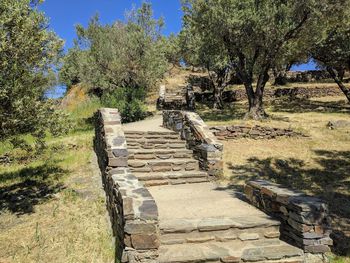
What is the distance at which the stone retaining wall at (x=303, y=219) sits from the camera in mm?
6598

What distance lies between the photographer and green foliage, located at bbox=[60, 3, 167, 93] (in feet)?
70.2

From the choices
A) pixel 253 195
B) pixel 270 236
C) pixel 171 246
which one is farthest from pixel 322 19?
pixel 171 246

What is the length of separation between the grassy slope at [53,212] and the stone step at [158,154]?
1.49m

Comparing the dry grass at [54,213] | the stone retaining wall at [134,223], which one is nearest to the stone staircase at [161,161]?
the dry grass at [54,213]

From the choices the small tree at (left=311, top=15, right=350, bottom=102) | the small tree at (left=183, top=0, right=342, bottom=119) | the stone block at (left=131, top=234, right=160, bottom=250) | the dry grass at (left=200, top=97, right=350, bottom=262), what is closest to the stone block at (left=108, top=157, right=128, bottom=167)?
the dry grass at (left=200, top=97, right=350, bottom=262)

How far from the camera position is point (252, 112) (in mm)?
20031

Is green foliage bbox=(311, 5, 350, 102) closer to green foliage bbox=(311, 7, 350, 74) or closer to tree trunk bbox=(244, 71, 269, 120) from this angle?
green foliage bbox=(311, 7, 350, 74)

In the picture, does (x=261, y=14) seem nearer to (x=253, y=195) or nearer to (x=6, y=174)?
(x=253, y=195)

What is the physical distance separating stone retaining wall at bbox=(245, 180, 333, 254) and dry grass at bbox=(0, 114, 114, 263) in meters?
3.46

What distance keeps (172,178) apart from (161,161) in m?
0.73

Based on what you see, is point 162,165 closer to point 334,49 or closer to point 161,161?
point 161,161

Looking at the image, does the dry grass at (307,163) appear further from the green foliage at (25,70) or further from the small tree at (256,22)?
the green foliage at (25,70)

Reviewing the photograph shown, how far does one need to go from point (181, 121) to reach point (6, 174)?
263 inches

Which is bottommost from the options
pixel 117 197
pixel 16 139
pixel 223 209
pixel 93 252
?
pixel 93 252
